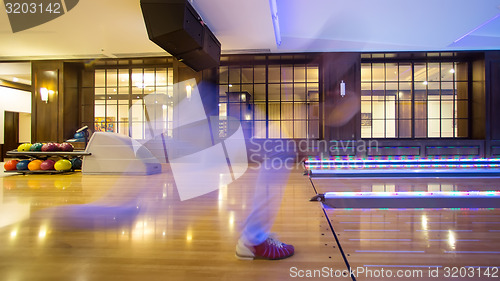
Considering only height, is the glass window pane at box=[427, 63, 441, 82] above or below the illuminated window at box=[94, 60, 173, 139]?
above

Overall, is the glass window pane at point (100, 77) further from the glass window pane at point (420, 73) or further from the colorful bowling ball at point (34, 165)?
the glass window pane at point (420, 73)

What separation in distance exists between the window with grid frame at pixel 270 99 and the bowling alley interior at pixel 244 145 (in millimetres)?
39

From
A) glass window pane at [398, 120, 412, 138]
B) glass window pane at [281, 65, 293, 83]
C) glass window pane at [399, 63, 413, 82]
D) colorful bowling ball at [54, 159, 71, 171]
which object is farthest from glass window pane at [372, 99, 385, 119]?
colorful bowling ball at [54, 159, 71, 171]

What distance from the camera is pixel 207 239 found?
59.9 inches

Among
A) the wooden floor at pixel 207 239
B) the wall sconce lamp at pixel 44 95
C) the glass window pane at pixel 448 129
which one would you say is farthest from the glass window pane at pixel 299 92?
the wall sconce lamp at pixel 44 95

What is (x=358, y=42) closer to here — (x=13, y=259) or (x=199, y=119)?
(x=199, y=119)

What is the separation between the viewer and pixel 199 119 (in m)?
6.64

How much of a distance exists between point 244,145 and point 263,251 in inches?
213

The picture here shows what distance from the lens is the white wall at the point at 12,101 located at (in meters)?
8.84

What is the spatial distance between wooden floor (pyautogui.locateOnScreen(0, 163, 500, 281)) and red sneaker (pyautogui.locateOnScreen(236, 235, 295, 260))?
1.2 inches

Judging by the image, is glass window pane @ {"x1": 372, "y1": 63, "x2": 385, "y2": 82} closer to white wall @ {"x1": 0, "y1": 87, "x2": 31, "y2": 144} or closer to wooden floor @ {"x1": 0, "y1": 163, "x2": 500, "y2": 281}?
wooden floor @ {"x1": 0, "y1": 163, "x2": 500, "y2": 281}

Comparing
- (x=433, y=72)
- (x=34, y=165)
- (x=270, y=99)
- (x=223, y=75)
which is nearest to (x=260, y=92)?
(x=270, y=99)

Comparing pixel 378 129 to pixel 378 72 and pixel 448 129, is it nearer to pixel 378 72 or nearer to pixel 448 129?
pixel 448 129

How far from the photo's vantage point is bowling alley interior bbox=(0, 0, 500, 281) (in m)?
1.33
